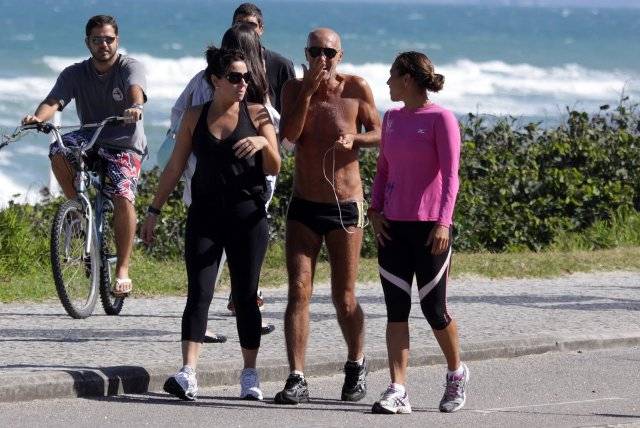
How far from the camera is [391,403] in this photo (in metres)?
7.92

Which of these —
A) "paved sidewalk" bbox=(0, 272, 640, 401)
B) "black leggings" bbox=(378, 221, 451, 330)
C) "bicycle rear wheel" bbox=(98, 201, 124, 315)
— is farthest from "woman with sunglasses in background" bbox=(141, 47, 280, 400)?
"bicycle rear wheel" bbox=(98, 201, 124, 315)

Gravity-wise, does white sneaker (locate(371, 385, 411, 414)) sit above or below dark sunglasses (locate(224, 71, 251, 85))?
below

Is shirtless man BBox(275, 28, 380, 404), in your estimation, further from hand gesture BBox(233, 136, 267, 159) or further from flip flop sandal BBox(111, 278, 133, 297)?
flip flop sandal BBox(111, 278, 133, 297)

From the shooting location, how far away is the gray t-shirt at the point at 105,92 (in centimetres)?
1030

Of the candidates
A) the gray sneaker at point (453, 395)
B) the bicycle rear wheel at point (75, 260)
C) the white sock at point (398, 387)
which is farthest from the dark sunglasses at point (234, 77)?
the bicycle rear wheel at point (75, 260)

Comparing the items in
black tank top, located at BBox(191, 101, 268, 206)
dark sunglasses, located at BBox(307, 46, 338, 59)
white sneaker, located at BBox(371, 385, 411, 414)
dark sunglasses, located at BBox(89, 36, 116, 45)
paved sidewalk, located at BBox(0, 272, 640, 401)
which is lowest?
white sneaker, located at BBox(371, 385, 411, 414)

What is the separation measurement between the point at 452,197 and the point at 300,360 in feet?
3.85

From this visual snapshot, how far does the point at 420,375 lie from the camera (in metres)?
9.18

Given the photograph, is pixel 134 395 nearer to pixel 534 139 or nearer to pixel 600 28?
pixel 534 139

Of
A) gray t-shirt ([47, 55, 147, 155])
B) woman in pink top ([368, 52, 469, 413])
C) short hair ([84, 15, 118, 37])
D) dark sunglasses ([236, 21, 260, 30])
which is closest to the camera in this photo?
woman in pink top ([368, 52, 469, 413])

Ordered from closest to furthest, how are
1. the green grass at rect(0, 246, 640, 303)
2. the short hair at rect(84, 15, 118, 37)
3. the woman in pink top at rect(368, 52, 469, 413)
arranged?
the woman in pink top at rect(368, 52, 469, 413) → the short hair at rect(84, 15, 118, 37) → the green grass at rect(0, 246, 640, 303)

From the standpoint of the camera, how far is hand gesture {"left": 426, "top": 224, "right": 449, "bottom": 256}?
7793 millimetres

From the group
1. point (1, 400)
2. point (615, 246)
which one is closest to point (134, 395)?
point (1, 400)

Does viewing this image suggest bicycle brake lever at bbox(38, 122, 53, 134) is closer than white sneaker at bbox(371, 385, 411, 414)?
No
